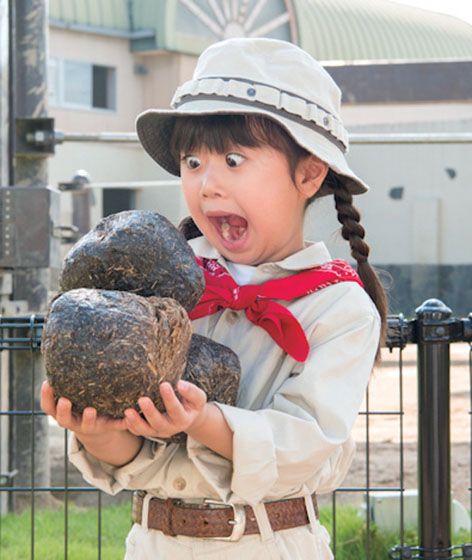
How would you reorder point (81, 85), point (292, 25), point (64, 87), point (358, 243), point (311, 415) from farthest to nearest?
point (292, 25)
point (81, 85)
point (64, 87)
point (358, 243)
point (311, 415)

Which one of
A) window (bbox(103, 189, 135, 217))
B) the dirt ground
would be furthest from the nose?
window (bbox(103, 189, 135, 217))

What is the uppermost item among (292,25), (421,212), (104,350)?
(292,25)

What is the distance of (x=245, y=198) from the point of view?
1645 millimetres

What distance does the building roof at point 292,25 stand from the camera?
54.4 ft

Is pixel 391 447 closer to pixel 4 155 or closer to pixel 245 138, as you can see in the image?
pixel 4 155

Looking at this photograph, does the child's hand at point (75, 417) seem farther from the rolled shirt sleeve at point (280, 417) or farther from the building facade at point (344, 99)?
the building facade at point (344, 99)

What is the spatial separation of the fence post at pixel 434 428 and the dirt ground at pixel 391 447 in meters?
1.22

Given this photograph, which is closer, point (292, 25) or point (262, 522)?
point (262, 522)

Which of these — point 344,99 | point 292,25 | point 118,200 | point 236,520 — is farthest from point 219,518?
point 292,25

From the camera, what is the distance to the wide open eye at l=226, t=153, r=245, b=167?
1.65 m

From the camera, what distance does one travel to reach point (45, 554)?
3420 millimetres

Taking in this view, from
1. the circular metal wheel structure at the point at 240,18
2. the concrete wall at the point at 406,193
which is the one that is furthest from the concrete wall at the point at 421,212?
the circular metal wheel structure at the point at 240,18

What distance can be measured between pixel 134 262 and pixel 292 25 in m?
18.3

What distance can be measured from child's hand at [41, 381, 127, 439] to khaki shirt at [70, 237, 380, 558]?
21cm
